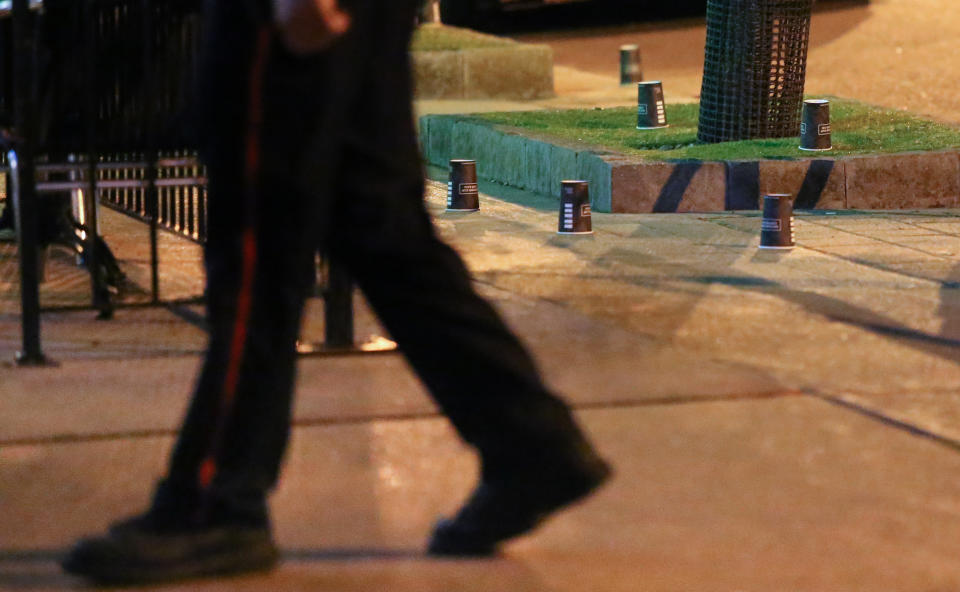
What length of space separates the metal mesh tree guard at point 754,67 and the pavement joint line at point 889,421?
426 centimetres

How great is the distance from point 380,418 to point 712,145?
4.48 m

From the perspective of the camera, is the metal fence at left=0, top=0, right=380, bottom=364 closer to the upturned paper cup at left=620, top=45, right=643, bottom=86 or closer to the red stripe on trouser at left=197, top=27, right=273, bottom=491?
the red stripe on trouser at left=197, top=27, right=273, bottom=491

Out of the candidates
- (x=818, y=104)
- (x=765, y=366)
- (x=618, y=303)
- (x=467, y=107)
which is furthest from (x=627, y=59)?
(x=765, y=366)

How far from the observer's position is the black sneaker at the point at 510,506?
2883mm

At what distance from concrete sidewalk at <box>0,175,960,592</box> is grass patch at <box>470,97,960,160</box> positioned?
1793 mm

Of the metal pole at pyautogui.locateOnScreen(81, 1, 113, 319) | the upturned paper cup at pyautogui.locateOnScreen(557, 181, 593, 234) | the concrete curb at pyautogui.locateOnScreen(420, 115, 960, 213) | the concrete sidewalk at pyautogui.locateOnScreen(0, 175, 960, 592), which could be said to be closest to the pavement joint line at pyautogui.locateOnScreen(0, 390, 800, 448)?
the concrete sidewalk at pyautogui.locateOnScreen(0, 175, 960, 592)

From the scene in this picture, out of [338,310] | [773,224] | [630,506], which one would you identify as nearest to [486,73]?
[773,224]

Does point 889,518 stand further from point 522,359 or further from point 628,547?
point 522,359

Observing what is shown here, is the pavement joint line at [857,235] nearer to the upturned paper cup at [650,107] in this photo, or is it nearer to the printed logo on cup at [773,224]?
the printed logo on cup at [773,224]

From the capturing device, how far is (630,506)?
3.29 m

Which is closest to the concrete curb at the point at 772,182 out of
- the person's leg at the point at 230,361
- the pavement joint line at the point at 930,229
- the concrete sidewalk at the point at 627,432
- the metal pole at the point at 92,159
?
the pavement joint line at the point at 930,229

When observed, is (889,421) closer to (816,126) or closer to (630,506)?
(630,506)

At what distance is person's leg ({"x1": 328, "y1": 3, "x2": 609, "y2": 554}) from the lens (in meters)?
2.82

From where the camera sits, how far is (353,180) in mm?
2811
